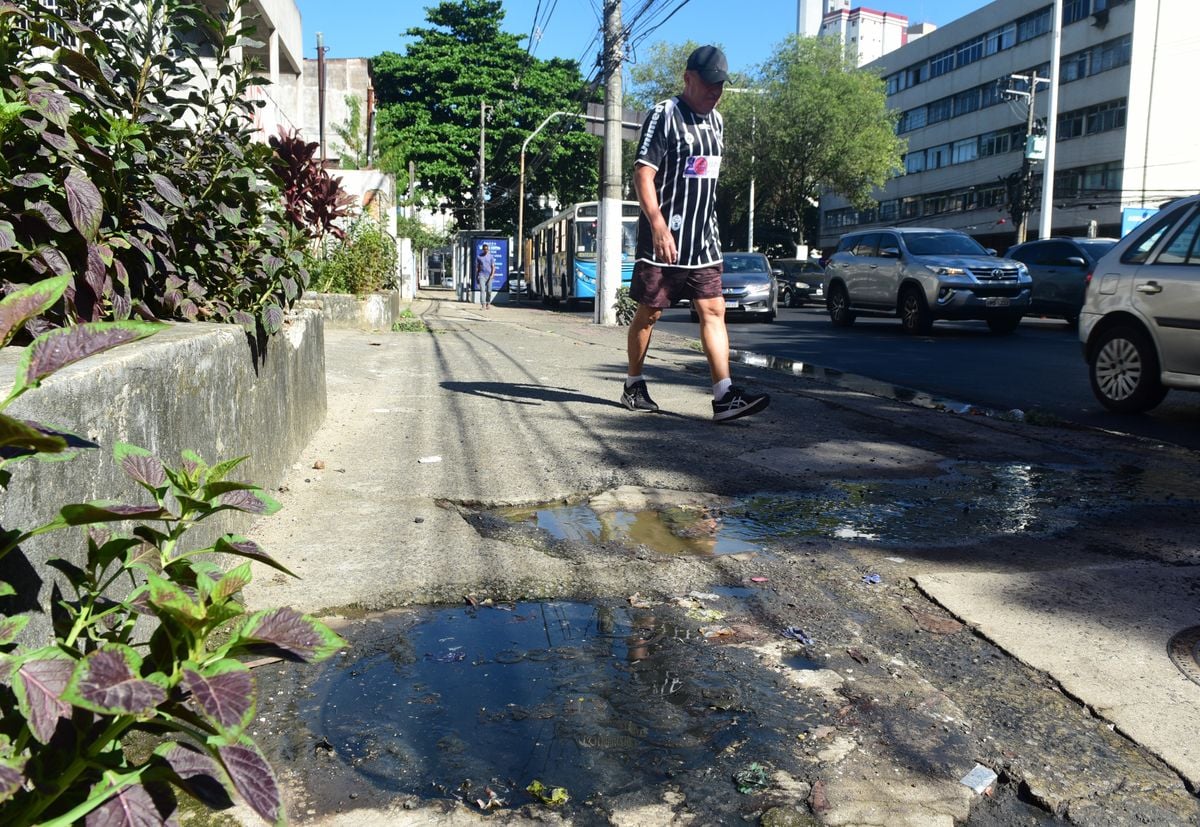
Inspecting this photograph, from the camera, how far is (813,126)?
49.2 meters

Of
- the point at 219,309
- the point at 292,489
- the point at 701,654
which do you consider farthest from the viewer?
the point at 292,489

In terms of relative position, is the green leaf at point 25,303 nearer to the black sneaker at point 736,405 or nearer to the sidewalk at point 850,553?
the sidewalk at point 850,553

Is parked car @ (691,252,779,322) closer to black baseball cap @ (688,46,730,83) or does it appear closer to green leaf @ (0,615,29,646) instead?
black baseball cap @ (688,46,730,83)

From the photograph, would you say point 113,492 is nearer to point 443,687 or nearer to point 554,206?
point 443,687

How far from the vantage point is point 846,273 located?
16875 mm

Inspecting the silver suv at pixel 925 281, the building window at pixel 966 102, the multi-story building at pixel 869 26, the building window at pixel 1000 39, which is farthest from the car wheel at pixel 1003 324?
the multi-story building at pixel 869 26

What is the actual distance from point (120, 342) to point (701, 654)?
1.68 meters

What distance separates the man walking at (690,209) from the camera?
588 cm

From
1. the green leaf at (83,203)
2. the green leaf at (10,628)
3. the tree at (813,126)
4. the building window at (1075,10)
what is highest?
the building window at (1075,10)

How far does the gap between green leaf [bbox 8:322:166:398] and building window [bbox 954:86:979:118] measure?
62891mm

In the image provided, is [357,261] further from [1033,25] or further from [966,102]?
[966,102]

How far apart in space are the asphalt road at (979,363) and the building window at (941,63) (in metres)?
48.4

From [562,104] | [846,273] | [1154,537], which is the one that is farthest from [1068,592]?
[562,104]

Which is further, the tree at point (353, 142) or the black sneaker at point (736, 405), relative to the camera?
the tree at point (353, 142)
